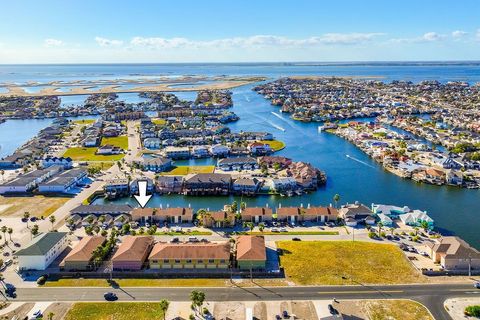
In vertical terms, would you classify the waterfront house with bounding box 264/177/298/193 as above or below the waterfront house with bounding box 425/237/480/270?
below

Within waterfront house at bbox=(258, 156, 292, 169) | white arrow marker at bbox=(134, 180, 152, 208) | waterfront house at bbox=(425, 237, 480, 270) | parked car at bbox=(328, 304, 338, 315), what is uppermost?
waterfront house at bbox=(425, 237, 480, 270)

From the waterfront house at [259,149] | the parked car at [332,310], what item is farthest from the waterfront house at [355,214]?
the waterfront house at [259,149]

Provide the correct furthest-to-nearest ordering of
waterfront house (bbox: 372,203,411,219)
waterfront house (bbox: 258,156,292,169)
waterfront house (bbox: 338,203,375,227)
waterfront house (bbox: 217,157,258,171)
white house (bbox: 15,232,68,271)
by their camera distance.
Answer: waterfront house (bbox: 258,156,292,169) → waterfront house (bbox: 217,157,258,171) → waterfront house (bbox: 372,203,411,219) → waterfront house (bbox: 338,203,375,227) → white house (bbox: 15,232,68,271)

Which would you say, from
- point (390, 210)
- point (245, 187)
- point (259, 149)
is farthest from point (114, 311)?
point (259, 149)

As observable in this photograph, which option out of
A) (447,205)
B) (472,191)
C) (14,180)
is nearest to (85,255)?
(14,180)

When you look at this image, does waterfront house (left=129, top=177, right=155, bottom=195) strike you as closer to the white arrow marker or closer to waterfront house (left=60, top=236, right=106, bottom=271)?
the white arrow marker

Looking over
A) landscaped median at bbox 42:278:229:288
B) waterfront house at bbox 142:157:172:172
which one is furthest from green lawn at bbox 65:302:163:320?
waterfront house at bbox 142:157:172:172

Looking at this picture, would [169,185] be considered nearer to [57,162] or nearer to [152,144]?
[57,162]
